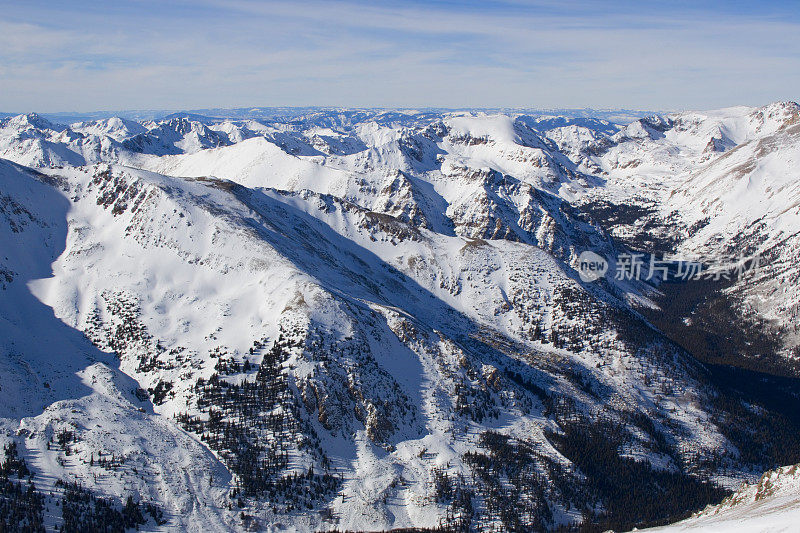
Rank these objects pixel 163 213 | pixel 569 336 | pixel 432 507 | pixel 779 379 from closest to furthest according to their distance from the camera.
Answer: pixel 432 507
pixel 163 213
pixel 569 336
pixel 779 379

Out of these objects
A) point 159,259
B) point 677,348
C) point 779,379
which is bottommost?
point 779,379

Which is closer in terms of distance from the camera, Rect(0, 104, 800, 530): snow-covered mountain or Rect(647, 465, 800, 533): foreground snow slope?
Rect(647, 465, 800, 533): foreground snow slope

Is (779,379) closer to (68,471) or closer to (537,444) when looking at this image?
(537,444)

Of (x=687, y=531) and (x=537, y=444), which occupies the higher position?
(x=687, y=531)

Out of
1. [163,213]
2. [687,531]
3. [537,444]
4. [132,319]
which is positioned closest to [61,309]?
[132,319]

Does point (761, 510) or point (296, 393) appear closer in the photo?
point (761, 510)

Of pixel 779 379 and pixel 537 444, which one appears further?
pixel 779 379

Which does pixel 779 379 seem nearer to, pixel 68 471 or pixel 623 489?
pixel 623 489

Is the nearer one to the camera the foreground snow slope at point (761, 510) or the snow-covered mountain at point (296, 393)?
the foreground snow slope at point (761, 510)

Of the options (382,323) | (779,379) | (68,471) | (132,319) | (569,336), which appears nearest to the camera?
(68,471)

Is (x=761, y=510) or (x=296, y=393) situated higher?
(x=761, y=510)
